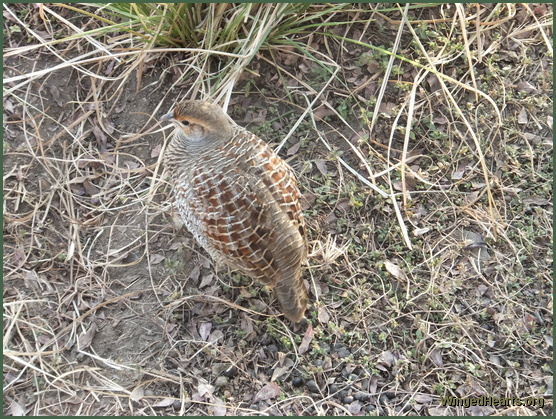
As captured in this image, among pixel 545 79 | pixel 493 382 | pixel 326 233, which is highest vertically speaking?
pixel 545 79

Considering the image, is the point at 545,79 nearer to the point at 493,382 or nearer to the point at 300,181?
the point at 300,181

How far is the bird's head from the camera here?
2.99m

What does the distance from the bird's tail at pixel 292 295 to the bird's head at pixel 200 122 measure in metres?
0.96

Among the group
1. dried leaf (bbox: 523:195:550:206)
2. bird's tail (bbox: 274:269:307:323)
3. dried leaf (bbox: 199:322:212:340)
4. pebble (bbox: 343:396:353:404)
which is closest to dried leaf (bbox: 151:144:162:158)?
dried leaf (bbox: 199:322:212:340)

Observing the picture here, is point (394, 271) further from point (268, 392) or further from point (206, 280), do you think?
point (206, 280)

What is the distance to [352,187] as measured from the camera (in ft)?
11.7

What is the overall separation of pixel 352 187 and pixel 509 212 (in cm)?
113

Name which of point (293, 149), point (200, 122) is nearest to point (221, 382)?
point (200, 122)

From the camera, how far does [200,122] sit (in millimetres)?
3008

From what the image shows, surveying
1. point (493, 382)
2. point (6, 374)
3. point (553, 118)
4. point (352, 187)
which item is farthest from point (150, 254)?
point (553, 118)

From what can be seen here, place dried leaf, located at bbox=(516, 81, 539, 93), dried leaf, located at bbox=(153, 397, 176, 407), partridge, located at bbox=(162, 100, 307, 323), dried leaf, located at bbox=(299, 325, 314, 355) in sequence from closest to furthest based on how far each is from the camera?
1. partridge, located at bbox=(162, 100, 307, 323)
2. dried leaf, located at bbox=(153, 397, 176, 407)
3. dried leaf, located at bbox=(299, 325, 314, 355)
4. dried leaf, located at bbox=(516, 81, 539, 93)

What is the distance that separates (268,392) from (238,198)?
1.22m

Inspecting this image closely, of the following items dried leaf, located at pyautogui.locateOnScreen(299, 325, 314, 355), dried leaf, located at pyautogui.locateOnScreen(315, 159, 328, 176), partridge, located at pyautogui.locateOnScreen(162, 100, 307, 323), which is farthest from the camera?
dried leaf, located at pyautogui.locateOnScreen(315, 159, 328, 176)

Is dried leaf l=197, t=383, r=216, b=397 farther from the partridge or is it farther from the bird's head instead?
the bird's head
